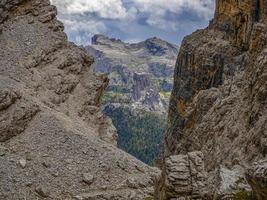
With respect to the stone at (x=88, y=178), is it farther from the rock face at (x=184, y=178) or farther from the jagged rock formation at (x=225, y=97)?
the rock face at (x=184, y=178)

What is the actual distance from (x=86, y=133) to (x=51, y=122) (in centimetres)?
524

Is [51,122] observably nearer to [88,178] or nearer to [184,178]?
[88,178]

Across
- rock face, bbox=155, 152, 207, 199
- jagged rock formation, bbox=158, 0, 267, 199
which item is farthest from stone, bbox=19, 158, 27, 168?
jagged rock formation, bbox=158, 0, 267, 199

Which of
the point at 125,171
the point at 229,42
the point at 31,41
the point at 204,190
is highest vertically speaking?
the point at 204,190

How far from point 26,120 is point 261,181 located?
39770 millimetres

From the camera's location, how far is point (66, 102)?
233ft

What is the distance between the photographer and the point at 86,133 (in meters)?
61.7

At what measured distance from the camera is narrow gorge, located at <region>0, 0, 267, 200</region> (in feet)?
116

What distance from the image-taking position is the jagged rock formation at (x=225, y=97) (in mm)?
36594

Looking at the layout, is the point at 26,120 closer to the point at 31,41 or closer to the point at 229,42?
the point at 31,41

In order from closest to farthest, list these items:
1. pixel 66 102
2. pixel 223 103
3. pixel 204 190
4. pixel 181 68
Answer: pixel 204 190 → pixel 223 103 → pixel 66 102 → pixel 181 68

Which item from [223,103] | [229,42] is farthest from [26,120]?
[229,42]

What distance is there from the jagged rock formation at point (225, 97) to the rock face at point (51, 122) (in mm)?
11313

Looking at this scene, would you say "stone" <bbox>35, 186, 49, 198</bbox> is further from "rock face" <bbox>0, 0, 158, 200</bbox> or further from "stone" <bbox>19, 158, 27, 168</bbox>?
"stone" <bbox>19, 158, 27, 168</bbox>
